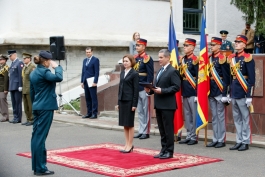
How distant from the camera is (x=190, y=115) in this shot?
12.6 m

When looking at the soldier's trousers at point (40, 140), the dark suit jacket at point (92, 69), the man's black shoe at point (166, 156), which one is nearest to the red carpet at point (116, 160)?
the man's black shoe at point (166, 156)

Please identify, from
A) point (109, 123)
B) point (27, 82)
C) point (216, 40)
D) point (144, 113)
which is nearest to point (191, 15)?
point (109, 123)

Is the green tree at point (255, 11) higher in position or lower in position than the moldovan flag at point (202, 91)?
higher

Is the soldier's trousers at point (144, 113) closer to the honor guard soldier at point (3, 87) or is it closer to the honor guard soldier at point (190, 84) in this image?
the honor guard soldier at point (190, 84)

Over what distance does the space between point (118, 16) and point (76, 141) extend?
10579mm

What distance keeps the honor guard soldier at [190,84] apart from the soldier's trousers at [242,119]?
1106 millimetres

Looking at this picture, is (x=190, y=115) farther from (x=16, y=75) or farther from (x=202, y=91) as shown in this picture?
(x=16, y=75)

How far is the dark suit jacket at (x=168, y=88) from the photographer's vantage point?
10.5 m

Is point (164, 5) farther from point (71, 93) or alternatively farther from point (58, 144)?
point (58, 144)

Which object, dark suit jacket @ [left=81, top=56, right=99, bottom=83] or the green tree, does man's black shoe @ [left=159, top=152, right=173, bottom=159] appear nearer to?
dark suit jacket @ [left=81, top=56, right=99, bottom=83]

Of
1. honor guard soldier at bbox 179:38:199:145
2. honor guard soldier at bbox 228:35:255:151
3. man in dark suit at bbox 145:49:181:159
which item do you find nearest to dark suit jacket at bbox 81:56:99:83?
honor guard soldier at bbox 179:38:199:145

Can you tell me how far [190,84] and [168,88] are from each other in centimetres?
198

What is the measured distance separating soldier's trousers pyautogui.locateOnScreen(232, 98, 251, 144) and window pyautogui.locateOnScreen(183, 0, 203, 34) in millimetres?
13144

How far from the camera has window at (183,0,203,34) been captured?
2464 cm
